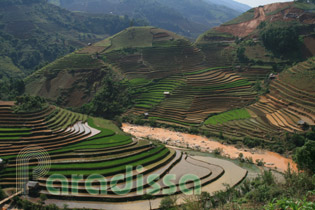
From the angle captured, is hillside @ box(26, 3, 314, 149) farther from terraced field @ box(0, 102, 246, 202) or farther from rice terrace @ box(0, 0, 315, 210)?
terraced field @ box(0, 102, 246, 202)

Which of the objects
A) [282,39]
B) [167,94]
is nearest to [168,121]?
[167,94]

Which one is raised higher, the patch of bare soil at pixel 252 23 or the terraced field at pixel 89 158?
the patch of bare soil at pixel 252 23

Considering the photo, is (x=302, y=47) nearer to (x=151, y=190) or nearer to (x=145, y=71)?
(x=145, y=71)

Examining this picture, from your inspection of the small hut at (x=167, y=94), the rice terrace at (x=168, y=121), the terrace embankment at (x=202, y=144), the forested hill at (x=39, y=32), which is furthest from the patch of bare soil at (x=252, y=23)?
the forested hill at (x=39, y=32)

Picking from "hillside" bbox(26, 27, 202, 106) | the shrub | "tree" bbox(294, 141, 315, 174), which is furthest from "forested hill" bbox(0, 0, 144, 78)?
"tree" bbox(294, 141, 315, 174)

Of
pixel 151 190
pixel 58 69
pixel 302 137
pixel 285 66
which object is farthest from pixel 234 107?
pixel 58 69

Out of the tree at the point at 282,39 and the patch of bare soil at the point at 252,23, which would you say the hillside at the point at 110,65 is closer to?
the patch of bare soil at the point at 252,23

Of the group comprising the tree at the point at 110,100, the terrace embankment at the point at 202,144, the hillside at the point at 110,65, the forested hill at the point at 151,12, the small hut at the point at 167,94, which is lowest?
the terrace embankment at the point at 202,144

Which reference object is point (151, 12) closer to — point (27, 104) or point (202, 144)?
point (202, 144)
